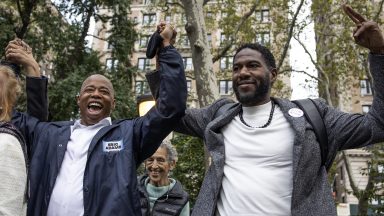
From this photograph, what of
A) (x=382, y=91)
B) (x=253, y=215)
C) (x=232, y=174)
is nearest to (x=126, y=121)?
(x=232, y=174)

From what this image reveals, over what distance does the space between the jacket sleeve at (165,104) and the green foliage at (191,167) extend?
27.0 ft

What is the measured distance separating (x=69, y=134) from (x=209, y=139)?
101 cm

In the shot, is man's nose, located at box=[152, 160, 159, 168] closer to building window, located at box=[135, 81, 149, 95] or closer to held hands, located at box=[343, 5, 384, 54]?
held hands, located at box=[343, 5, 384, 54]

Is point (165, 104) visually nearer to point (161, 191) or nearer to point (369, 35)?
point (369, 35)

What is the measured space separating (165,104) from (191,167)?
9.04 metres

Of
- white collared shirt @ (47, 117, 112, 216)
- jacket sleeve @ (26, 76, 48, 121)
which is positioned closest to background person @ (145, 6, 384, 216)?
white collared shirt @ (47, 117, 112, 216)

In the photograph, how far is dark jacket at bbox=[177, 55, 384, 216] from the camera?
2.74m

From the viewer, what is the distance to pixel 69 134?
10.7 ft

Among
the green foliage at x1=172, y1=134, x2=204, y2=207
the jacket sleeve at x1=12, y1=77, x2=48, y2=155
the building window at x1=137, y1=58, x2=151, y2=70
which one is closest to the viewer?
the jacket sleeve at x1=12, y1=77, x2=48, y2=155

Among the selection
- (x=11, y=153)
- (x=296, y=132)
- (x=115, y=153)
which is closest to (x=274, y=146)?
(x=296, y=132)

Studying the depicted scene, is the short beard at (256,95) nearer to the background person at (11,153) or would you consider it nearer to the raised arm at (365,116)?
the raised arm at (365,116)

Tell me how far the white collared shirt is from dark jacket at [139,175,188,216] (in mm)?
1223

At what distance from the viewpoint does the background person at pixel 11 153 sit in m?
2.57

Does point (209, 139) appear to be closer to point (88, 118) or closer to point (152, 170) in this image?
point (88, 118)
